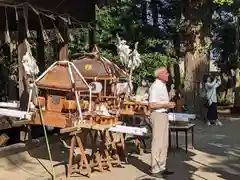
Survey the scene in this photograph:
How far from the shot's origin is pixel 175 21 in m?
21.4

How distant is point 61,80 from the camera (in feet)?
26.7

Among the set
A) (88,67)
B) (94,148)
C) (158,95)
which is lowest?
(94,148)

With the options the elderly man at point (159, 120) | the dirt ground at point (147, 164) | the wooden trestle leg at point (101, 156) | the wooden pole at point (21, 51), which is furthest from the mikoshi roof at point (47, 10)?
the elderly man at point (159, 120)

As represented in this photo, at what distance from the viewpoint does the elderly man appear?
7992mm

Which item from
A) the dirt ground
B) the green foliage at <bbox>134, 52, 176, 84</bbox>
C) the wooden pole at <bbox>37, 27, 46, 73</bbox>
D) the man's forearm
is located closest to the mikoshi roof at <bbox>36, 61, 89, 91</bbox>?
the man's forearm

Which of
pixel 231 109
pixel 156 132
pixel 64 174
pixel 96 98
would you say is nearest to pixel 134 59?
pixel 96 98

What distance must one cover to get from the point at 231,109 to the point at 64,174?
13233 mm

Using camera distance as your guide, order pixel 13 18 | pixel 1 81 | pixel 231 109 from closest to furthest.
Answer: pixel 13 18 < pixel 1 81 < pixel 231 109

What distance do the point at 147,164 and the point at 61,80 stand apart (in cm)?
233

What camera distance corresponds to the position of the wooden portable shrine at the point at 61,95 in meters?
7.88

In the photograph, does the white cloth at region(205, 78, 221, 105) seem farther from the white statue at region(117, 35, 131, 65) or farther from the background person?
the white statue at region(117, 35, 131, 65)

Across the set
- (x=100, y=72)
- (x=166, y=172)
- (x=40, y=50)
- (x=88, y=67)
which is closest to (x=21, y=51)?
(x=88, y=67)

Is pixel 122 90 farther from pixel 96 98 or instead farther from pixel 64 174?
pixel 64 174

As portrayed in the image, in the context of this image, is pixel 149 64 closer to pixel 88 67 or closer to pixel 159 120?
pixel 88 67
